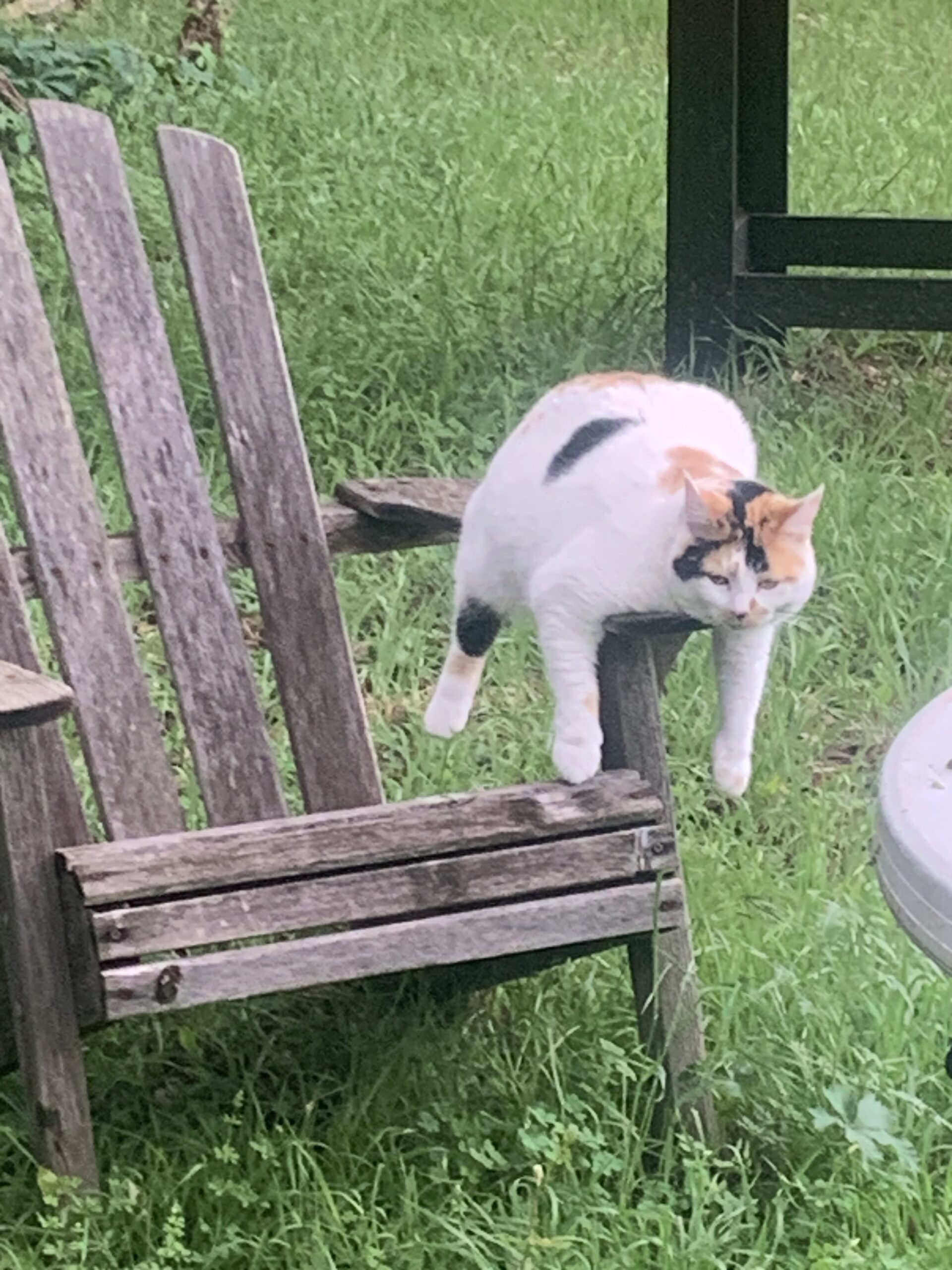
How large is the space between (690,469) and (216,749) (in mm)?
693

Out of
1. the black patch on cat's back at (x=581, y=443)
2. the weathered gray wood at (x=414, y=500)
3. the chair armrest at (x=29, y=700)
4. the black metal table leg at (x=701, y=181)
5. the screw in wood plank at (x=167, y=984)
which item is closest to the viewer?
the chair armrest at (x=29, y=700)

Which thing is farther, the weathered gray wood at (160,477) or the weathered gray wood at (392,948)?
the weathered gray wood at (160,477)

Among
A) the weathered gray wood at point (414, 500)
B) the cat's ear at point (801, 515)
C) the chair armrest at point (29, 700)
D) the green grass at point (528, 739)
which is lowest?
the green grass at point (528, 739)

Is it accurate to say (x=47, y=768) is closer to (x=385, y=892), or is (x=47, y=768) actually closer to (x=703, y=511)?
(x=385, y=892)

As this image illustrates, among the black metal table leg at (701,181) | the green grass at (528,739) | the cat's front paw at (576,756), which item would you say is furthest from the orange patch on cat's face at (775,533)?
the black metal table leg at (701,181)

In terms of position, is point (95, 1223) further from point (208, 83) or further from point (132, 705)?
point (208, 83)

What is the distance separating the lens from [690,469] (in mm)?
1782

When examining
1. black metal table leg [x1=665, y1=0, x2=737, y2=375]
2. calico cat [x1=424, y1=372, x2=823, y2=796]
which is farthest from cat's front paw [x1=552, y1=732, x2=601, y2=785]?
black metal table leg [x1=665, y1=0, x2=737, y2=375]

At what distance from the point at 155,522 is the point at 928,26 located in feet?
16.9

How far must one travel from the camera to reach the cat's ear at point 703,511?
165 cm

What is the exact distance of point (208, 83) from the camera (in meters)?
5.04

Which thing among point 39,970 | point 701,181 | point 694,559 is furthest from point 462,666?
point 701,181

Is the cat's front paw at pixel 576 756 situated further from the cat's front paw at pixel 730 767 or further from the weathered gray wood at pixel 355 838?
the cat's front paw at pixel 730 767

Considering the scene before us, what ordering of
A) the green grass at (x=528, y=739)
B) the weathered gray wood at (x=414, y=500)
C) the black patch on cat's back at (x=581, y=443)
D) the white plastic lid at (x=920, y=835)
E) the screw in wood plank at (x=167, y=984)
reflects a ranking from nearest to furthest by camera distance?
the white plastic lid at (x=920, y=835) < the screw in wood plank at (x=167, y=984) < the black patch on cat's back at (x=581, y=443) < the green grass at (x=528, y=739) < the weathered gray wood at (x=414, y=500)
